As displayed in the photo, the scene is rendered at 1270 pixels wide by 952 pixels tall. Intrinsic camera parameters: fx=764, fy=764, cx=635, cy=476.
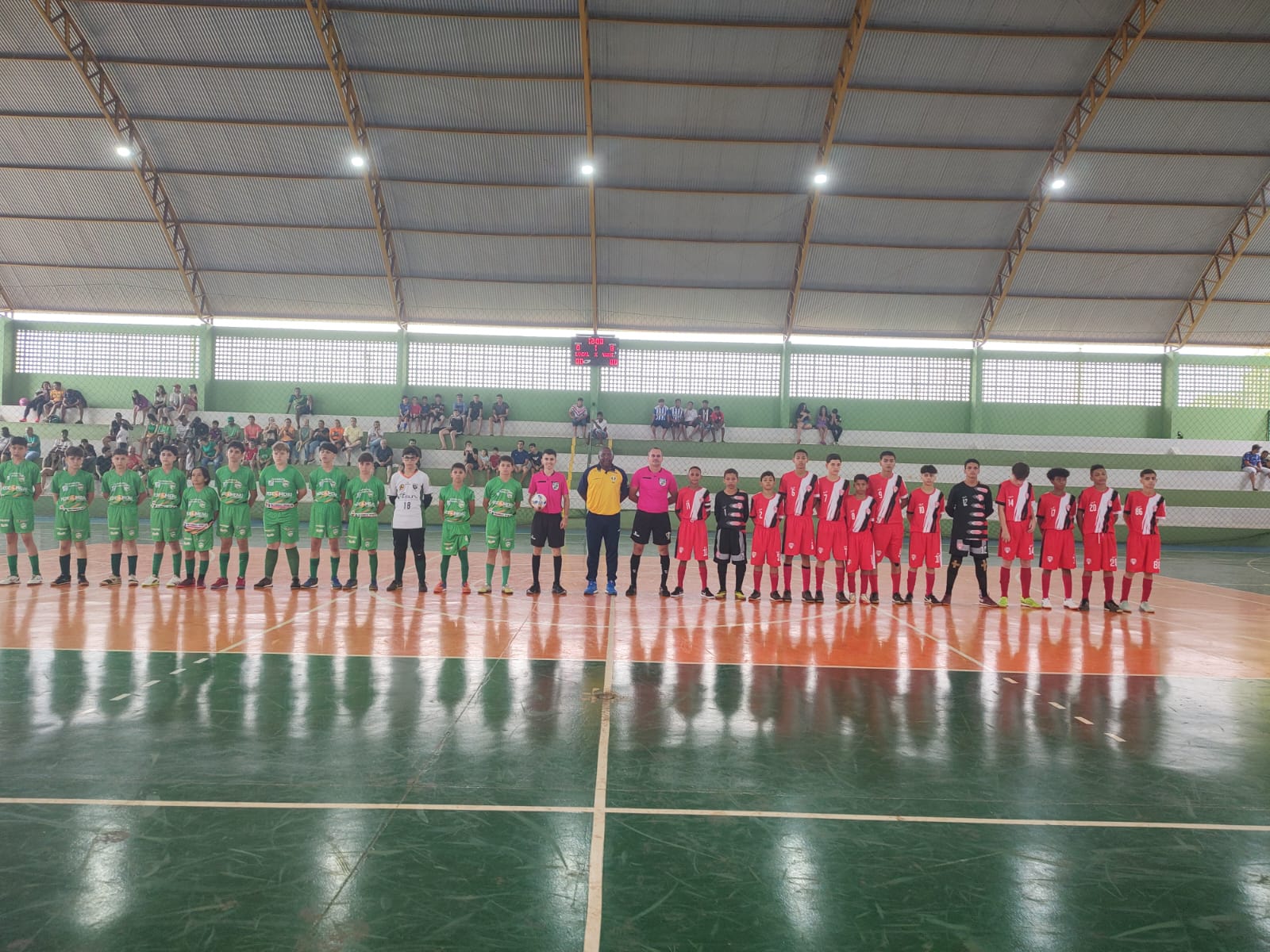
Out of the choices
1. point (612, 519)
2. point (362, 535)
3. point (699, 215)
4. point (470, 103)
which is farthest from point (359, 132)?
point (612, 519)

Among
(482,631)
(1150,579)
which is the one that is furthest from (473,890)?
(1150,579)

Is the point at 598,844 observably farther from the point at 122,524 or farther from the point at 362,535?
the point at 122,524

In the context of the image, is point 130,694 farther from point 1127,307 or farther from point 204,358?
point 1127,307

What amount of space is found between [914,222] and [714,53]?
30.2ft

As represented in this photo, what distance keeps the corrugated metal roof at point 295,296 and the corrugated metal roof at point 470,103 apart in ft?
22.3

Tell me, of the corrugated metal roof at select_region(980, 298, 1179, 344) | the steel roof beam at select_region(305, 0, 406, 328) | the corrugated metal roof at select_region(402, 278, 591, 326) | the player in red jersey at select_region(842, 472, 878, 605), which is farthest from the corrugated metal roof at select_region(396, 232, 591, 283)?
the player in red jersey at select_region(842, 472, 878, 605)

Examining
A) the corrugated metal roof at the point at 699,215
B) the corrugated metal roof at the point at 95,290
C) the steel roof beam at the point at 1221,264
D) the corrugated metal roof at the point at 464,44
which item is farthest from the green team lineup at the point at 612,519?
the corrugated metal roof at the point at 95,290

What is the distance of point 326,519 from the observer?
11469 mm

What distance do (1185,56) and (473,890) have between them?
2799 centimetres

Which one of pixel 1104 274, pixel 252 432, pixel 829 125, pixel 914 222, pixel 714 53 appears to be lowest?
pixel 252 432

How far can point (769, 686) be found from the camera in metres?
6.30

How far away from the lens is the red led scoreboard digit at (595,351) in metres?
29.1

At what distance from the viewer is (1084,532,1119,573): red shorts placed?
443 inches

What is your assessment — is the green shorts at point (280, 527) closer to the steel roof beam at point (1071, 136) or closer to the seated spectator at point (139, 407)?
the seated spectator at point (139, 407)
